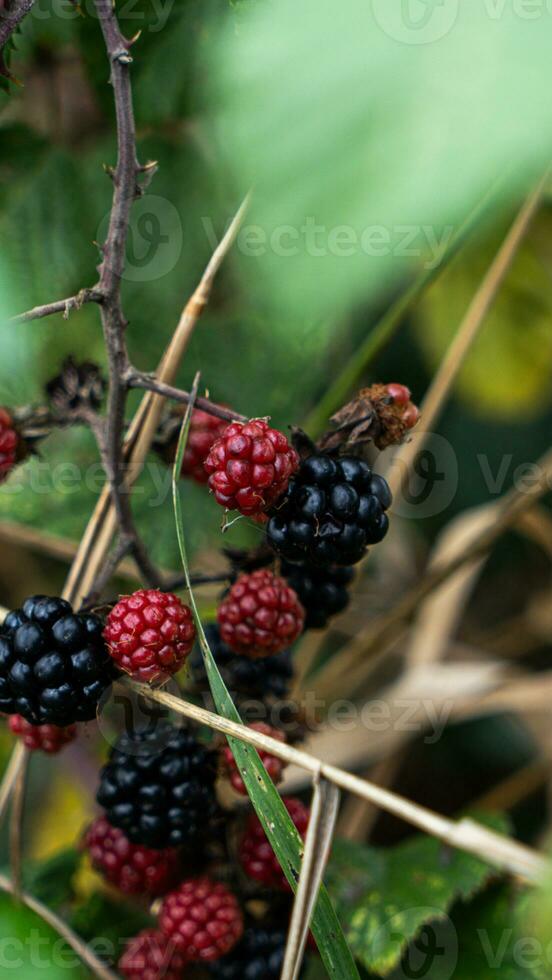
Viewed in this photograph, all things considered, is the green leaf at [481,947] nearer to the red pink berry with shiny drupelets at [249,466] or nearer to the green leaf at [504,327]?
the red pink berry with shiny drupelets at [249,466]

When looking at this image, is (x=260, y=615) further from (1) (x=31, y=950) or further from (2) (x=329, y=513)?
(1) (x=31, y=950)

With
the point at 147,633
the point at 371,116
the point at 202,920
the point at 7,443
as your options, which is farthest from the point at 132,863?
the point at 371,116

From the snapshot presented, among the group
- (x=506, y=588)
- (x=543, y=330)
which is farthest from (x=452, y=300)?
(x=506, y=588)

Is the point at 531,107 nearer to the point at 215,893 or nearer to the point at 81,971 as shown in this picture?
the point at 215,893

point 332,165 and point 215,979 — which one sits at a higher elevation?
point 332,165

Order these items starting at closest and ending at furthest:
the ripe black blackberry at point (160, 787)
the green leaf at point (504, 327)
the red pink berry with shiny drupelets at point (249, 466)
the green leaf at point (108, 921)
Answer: the red pink berry with shiny drupelets at point (249, 466) → the ripe black blackberry at point (160, 787) → the green leaf at point (108, 921) → the green leaf at point (504, 327)

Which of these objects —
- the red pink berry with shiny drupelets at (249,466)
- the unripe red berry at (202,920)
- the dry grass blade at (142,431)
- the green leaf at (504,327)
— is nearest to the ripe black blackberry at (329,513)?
the red pink berry with shiny drupelets at (249,466)
